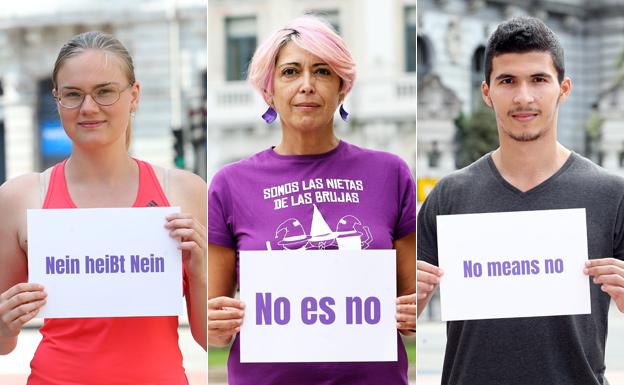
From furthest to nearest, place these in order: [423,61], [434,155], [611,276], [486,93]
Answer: [423,61] < [434,155] < [486,93] < [611,276]

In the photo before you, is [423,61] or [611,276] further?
[423,61]

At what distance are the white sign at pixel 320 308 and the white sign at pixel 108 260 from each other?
0.90 feet

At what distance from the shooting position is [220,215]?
3.57 metres

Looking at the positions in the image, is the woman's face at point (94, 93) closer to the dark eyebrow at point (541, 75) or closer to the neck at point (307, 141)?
the neck at point (307, 141)

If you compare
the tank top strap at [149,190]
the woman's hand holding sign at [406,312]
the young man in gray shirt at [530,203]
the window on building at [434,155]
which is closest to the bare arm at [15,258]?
the tank top strap at [149,190]

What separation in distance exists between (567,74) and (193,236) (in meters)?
1.33

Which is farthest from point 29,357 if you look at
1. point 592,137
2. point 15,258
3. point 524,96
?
point 592,137

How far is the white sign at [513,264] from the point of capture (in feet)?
11.6

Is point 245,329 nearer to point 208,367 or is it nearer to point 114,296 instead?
point 208,367

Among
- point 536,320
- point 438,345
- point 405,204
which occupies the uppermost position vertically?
point 405,204

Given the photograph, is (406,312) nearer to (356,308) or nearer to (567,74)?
(356,308)

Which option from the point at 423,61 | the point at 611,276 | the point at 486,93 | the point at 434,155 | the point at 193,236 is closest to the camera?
the point at 611,276

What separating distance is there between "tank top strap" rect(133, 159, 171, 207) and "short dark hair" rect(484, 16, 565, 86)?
1168 millimetres

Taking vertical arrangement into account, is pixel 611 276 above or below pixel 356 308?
above
